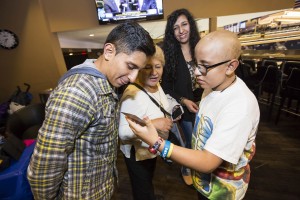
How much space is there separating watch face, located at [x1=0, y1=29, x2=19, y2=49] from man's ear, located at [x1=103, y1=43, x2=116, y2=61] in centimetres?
395

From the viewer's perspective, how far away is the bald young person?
73 centimetres

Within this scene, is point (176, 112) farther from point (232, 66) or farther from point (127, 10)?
point (127, 10)

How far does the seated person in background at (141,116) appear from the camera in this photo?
112cm

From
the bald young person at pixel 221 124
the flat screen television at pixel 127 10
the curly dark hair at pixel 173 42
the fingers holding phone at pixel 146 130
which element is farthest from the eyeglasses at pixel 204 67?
the flat screen television at pixel 127 10

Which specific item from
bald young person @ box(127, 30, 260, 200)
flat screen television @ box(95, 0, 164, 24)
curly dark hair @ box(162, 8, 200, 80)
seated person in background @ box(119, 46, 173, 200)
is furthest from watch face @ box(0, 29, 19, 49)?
bald young person @ box(127, 30, 260, 200)

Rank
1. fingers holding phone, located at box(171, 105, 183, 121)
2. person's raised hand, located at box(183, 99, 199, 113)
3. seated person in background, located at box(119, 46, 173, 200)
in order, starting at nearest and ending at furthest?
seated person in background, located at box(119, 46, 173, 200), fingers holding phone, located at box(171, 105, 183, 121), person's raised hand, located at box(183, 99, 199, 113)

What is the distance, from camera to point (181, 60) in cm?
170

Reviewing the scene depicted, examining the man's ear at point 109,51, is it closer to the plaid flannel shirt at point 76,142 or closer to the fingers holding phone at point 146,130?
the plaid flannel shirt at point 76,142

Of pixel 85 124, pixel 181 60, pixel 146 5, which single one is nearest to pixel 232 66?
pixel 85 124

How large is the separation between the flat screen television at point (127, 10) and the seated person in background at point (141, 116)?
9.07 feet

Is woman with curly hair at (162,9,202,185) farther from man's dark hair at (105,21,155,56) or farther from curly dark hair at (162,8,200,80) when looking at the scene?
man's dark hair at (105,21,155,56)

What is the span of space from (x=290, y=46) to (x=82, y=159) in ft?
20.7

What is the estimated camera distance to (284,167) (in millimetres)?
2291

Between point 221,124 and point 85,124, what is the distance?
22.2 inches
